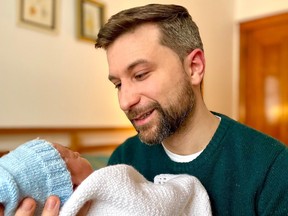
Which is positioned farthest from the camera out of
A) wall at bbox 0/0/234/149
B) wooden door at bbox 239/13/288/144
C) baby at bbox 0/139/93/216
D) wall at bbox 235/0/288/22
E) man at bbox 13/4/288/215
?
wooden door at bbox 239/13/288/144

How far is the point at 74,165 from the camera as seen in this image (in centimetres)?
79

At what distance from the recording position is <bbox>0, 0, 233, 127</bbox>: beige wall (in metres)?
1.64

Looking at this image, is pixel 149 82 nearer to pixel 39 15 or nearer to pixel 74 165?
pixel 74 165

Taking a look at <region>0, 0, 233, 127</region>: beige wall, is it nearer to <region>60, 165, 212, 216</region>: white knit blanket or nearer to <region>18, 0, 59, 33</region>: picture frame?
<region>18, 0, 59, 33</region>: picture frame

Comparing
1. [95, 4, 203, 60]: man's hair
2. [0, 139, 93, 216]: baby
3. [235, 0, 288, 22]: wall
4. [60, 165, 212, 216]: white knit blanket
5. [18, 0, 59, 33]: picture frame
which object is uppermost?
[235, 0, 288, 22]: wall

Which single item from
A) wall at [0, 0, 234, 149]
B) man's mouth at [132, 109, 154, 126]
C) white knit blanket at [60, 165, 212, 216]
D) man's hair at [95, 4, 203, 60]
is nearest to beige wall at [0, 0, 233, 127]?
wall at [0, 0, 234, 149]

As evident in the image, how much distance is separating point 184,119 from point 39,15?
3.87ft

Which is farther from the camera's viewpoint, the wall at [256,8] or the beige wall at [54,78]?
the wall at [256,8]

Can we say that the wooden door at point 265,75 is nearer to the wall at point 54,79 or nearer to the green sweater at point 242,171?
the wall at point 54,79

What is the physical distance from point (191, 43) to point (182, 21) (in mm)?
74

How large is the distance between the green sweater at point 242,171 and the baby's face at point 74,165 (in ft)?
1.01

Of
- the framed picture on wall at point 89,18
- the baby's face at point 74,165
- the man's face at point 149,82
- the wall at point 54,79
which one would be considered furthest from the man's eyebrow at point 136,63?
the framed picture on wall at point 89,18

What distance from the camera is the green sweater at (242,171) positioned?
0.87 m

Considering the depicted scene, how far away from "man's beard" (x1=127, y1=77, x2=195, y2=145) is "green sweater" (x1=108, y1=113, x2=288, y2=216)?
11 centimetres
